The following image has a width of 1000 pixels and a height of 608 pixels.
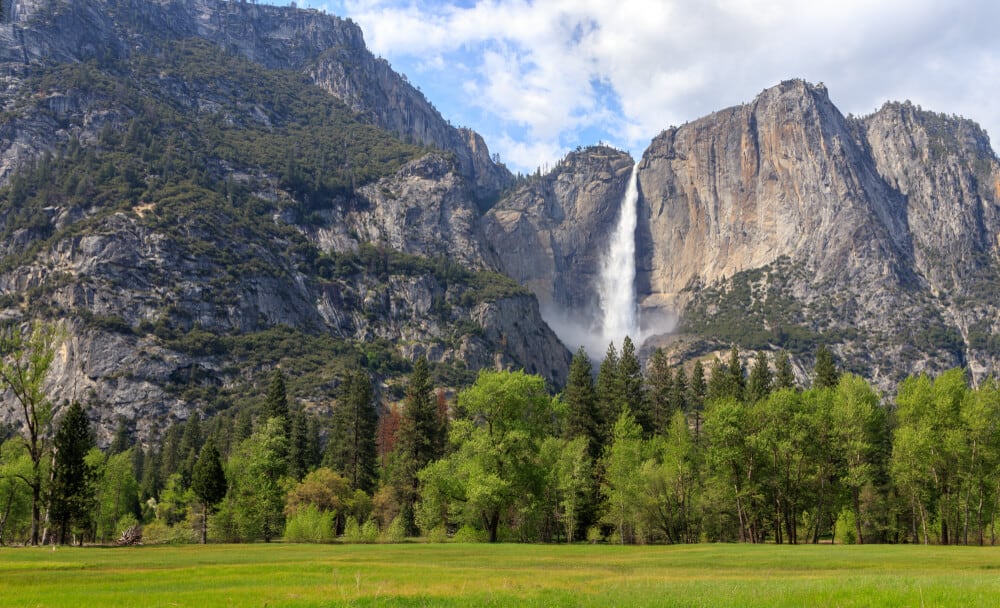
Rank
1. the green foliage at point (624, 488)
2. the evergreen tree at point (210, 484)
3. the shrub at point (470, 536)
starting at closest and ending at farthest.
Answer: the shrub at point (470, 536), the evergreen tree at point (210, 484), the green foliage at point (624, 488)

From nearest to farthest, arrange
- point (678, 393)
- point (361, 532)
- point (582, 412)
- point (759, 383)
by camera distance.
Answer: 1. point (361, 532)
2. point (582, 412)
3. point (759, 383)
4. point (678, 393)

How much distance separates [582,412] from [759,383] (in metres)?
21.8

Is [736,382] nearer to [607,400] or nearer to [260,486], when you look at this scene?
[607,400]

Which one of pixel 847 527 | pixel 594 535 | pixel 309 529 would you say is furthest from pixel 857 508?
pixel 309 529

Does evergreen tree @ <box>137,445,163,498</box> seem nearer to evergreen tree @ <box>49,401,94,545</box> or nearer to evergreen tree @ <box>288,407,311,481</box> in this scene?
evergreen tree @ <box>288,407,311,481</box>

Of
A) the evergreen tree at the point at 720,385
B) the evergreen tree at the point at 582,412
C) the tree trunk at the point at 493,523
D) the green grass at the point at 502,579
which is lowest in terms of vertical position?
the tree trunk at the point at 493,523

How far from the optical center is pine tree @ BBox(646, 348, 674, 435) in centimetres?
7750

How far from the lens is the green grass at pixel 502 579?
1669cm

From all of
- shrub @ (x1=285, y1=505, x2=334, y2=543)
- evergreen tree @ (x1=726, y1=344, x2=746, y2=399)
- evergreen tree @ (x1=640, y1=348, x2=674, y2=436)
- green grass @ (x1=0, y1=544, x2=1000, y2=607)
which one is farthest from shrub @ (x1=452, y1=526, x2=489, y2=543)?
evergreen tree @ (x1=726, y1=344, x2=746, y2=399)

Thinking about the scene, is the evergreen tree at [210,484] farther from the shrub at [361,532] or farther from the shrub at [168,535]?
the shrub at [361,532]

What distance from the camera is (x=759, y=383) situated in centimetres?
7712

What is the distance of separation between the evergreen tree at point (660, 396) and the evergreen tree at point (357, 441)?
101ft

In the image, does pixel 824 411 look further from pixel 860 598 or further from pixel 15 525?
pixel 15 525

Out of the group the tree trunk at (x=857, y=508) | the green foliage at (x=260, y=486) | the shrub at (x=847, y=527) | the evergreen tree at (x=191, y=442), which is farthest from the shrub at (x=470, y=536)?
A: the evergreen tree at (x=191, y=442)
